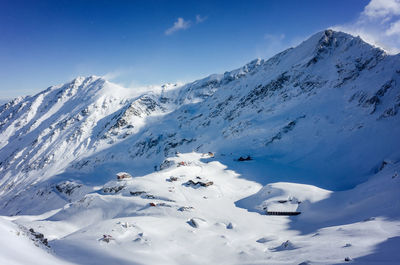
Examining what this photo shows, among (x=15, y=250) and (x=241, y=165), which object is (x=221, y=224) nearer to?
(x=15, y=250)

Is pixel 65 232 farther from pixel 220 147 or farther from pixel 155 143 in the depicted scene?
pixel 155 143

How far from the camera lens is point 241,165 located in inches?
2477

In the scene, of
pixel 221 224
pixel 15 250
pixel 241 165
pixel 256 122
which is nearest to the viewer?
pixel 15 250

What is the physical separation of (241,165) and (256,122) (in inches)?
1106

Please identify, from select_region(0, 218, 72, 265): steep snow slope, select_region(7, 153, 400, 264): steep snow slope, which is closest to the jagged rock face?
select_region(7, 153, 400, 264): steep snow slope

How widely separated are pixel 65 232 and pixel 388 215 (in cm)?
4432

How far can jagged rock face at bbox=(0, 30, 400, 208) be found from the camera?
58719 mm

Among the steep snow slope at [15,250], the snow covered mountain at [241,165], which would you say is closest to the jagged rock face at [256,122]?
the snow covered mountain at [241,165]

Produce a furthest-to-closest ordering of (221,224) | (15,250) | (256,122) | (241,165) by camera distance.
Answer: (256,122)
(241,165)
(221,224)
(15,250)

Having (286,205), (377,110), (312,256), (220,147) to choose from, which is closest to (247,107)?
(220,147)

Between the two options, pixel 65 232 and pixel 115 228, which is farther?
pixel 65 232

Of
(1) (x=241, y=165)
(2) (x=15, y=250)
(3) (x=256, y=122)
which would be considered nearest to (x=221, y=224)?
(2) (x=15, y=250)

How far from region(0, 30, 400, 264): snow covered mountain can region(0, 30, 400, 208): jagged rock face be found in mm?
523

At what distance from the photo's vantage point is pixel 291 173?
55719 millimetres
